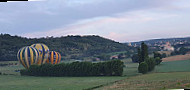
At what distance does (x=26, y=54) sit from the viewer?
6353 centimetres

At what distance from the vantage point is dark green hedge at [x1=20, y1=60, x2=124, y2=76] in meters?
48.8

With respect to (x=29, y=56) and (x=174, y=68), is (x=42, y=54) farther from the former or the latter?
(x=174, y=68)

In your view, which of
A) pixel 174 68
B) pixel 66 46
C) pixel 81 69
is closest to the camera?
pixel 81 69

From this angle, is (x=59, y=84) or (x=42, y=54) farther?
(x=42, y=54)

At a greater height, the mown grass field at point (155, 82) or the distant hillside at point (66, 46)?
the distant hillside at point (66, 46)

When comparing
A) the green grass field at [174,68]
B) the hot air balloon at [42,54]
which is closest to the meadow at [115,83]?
the green grass field at [174,68]

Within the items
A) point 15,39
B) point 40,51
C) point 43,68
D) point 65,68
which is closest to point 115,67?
point 65,68

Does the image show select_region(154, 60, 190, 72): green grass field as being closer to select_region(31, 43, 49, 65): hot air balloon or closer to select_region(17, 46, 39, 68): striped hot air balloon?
select_region(31, 43, 49, 65): hot air balloon

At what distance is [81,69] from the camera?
51.5 m

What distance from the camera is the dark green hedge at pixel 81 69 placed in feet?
160

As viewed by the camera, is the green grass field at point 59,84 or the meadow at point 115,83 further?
the green grass field at point 59,84

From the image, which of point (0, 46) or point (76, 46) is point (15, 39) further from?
point (76, 46)

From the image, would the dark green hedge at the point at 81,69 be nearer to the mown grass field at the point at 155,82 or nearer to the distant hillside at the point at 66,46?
the mown grass field at the point at 155,82

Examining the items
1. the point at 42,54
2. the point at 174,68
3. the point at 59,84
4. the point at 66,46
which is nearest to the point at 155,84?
A: the point at 59,84
